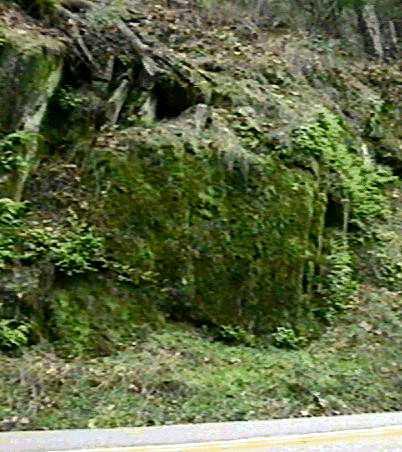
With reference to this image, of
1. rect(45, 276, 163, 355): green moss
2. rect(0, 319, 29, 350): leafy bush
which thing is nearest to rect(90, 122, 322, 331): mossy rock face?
rect(45, 276, 163, 355): green moss

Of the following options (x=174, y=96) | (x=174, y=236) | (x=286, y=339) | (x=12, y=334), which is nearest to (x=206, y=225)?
(x=174, y=236)

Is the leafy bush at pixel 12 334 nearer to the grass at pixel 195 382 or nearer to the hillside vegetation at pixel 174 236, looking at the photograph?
the hillside vegetation at pixel 174 236

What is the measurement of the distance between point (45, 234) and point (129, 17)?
17.0 ft

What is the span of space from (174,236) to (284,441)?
3.49 m

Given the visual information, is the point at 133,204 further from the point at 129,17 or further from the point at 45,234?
the point at 129,17

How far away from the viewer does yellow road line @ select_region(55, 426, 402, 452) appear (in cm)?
520

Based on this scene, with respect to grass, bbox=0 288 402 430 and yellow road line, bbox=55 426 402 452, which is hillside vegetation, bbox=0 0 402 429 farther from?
yellow road line, bbox=55 426 402 452

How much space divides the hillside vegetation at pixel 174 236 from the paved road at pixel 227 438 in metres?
0.51

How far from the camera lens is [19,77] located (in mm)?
8750

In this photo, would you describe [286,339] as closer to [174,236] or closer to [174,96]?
[174,236]

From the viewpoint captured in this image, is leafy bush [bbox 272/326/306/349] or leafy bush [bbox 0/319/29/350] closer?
leafy bush [bbox 0/319/29/350]

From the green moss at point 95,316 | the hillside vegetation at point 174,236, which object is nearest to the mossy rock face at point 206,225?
the hillside vegetation at point 174,236

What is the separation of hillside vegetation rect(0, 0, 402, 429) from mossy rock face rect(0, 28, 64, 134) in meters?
0.02

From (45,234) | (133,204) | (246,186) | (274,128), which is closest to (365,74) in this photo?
(274,128)
